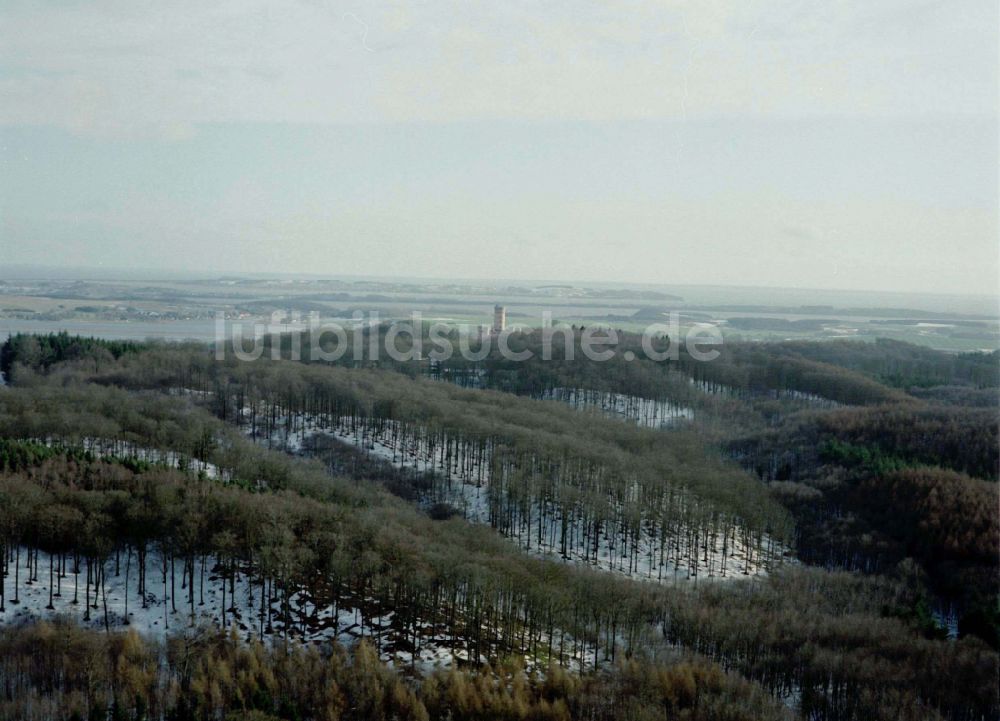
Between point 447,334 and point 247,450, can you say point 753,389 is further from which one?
point 247,450

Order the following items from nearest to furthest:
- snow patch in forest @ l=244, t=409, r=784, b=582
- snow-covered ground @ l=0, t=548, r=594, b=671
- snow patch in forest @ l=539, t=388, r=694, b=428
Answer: snow-covered ground @ l=0, t=548, r=594, b=671
snow patch in forest @ l=244, t=409, r=784, b=582
snow patch in forest @ l=539, t=388, r=694, b=428

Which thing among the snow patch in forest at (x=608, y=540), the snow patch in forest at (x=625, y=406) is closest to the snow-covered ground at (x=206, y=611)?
the snow patch in forest at (x=608, y=540)

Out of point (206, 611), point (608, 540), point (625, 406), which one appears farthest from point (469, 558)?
point (625, 406)

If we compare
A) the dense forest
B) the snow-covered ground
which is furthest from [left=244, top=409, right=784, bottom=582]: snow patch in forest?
the snow-covered ground

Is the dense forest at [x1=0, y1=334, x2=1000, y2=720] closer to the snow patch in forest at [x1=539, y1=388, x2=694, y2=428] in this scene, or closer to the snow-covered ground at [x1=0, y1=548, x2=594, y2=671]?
the snow-covered ground at [x1=0, y1=548, x2=594, y2=671]

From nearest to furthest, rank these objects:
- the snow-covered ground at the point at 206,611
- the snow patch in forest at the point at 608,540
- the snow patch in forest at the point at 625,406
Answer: the snow-covered ground at the point at 206,611 → the snow patch in forest at the point at 608,540 → the snow patch in forest at the point at 625,406

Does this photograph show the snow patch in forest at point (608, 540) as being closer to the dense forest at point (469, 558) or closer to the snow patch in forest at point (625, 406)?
the dense forest at point (469, 558)

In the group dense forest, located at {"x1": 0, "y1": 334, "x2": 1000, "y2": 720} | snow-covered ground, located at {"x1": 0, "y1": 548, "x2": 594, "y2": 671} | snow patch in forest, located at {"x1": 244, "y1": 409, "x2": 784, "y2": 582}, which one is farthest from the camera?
snow patch in forest, located at {"x1": 244, "y1": 409, "x2": 784, "y2": 582}

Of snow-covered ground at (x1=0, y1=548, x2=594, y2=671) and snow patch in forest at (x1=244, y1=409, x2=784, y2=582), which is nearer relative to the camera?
snow-covered ground at (x1=0, y1=548, x2=594, y2=671)

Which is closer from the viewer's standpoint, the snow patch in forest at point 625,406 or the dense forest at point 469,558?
the dense forest at point 469,558
